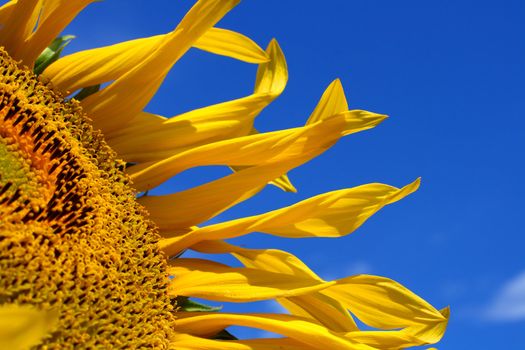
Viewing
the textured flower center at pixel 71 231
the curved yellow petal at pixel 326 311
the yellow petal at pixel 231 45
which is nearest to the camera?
the textured flower center at pixel 71 231

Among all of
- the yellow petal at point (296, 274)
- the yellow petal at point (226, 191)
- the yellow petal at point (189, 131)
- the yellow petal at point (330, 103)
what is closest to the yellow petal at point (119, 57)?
the yellow petal at point (189, 131)

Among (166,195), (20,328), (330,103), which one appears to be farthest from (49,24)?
(20,328)

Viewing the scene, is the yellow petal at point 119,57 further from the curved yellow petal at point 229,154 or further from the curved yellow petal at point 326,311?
the curved yellow petal at point 326,311

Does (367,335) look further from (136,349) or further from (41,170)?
(41,170)

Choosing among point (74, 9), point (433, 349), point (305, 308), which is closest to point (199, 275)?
point (305, 308)

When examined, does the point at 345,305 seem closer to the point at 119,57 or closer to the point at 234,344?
the point at 234,344

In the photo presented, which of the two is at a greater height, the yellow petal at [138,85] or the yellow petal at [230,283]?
the yellow petal at [138,85]
